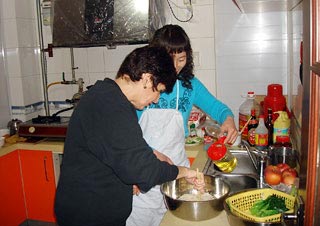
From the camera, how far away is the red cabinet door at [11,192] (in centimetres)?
227

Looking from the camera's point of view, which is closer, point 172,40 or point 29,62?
point 172,40

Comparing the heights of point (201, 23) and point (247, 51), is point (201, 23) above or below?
above

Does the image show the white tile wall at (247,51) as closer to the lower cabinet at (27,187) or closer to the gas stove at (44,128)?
the gas stove at (44,128)

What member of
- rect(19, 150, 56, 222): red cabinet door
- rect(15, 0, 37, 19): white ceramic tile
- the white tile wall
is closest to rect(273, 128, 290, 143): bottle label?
the white tile wall

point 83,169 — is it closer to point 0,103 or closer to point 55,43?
point 55,43

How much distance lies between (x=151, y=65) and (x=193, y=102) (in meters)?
0.75

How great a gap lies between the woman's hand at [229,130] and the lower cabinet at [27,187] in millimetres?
1265

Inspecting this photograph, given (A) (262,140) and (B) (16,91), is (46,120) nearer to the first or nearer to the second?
(B) (16,91)

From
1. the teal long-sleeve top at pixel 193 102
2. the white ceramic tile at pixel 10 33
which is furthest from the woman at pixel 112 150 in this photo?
the white ceramic tile at pixel 10 33

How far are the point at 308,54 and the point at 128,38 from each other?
5.51ft

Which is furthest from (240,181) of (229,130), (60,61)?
(60,61)

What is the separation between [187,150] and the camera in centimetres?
210

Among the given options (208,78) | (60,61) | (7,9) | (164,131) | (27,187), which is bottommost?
(27,187)

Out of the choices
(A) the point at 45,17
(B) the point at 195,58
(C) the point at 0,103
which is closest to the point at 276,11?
(B) the point at 195,58
